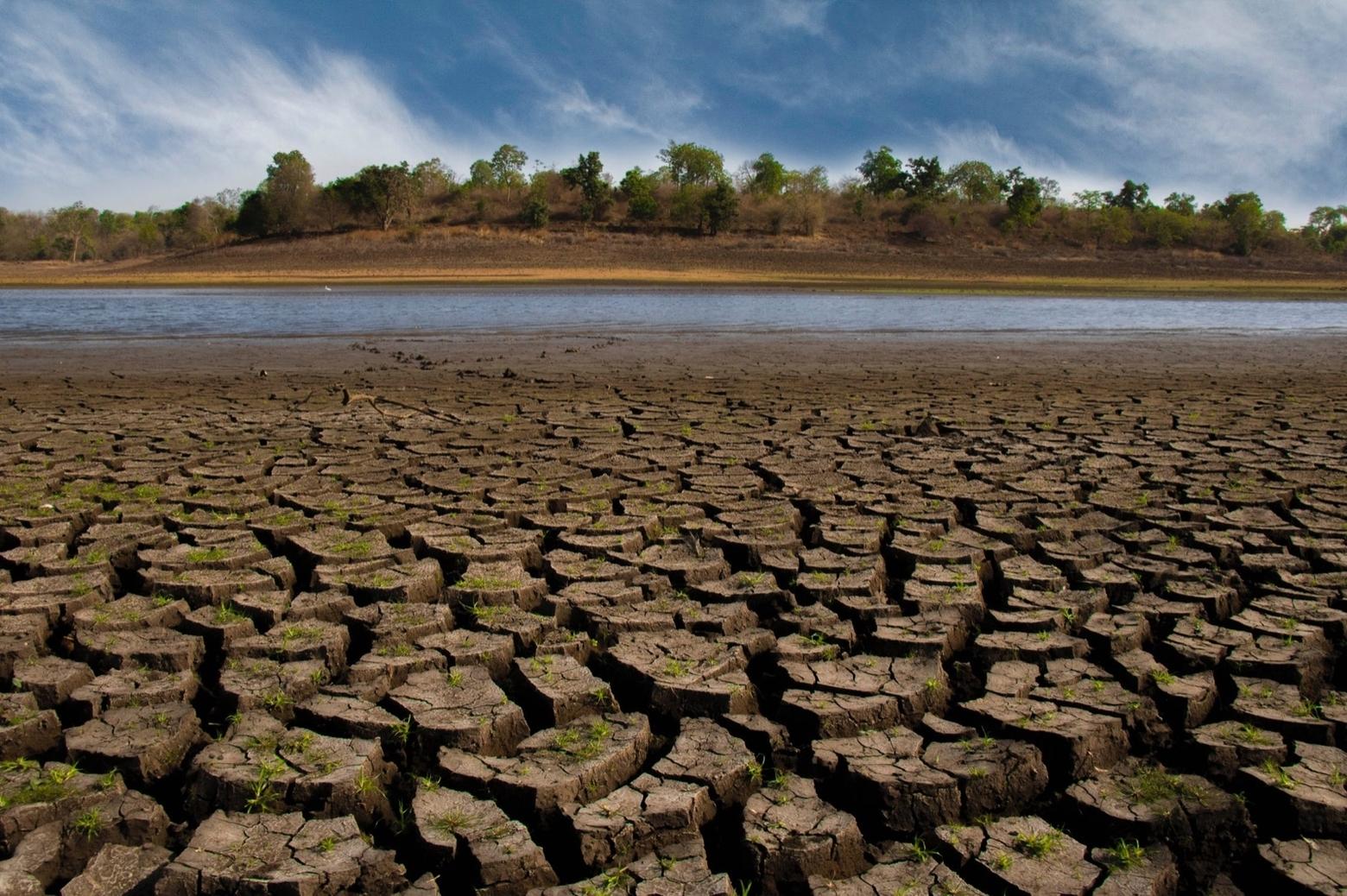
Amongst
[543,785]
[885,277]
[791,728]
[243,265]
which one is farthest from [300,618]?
[243,265]

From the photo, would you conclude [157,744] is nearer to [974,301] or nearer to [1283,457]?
[1283,457]

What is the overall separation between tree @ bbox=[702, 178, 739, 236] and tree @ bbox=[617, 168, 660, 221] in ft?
11.7

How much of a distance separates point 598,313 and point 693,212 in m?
35.7

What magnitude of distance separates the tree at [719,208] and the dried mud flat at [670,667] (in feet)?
163

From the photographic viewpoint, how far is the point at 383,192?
54.2m

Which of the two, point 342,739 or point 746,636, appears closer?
point 342,739

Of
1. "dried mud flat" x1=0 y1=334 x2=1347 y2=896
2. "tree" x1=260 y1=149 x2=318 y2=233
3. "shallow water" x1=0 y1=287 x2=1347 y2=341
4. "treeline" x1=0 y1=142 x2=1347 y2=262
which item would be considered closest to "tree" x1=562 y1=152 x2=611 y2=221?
"treeline" x1=0 y1=142 x2=1347 y2=262

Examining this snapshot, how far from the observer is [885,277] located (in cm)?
4212

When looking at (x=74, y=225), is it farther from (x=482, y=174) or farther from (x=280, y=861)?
(x=280, y=861)

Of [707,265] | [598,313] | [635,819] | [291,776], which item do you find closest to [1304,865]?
[635,819]

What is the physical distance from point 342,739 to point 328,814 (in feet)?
0.94

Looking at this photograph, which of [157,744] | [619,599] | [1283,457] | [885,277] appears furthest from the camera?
[885,277]

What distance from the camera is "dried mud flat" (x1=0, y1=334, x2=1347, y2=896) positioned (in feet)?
7.23

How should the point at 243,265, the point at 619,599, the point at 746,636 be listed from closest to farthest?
the point at 746,636
the point at 619,599
the point at 243,265
